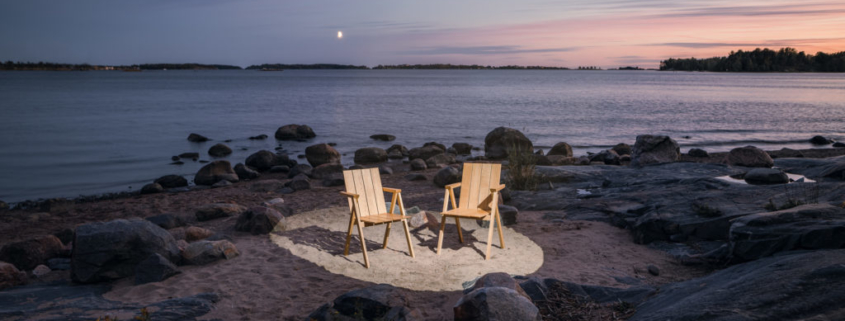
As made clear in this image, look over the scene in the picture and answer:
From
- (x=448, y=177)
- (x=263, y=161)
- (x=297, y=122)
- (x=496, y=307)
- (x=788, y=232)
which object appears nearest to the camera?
(x=496, y=307)

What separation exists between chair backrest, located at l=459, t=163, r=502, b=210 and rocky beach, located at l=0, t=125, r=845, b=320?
51 centimetres

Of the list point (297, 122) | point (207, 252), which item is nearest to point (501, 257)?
point (207, 252)

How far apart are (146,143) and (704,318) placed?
21961mm

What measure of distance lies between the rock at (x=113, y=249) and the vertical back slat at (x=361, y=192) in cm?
208

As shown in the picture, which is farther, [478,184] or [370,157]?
[370,157]

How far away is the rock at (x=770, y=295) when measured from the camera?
2.63 m

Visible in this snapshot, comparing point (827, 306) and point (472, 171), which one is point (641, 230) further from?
point (827, 306)

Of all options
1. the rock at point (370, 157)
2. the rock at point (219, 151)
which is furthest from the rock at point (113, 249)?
the rock at point (219, 151)

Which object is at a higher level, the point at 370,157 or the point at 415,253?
the point at 415,253

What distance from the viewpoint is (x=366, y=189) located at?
20.4 feet

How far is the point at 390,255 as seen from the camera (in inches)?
233

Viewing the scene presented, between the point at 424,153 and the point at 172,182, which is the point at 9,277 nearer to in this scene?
the point at 172,182

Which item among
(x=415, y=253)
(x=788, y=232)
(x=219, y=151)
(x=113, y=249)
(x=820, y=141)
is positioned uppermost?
(x=788, y=232)

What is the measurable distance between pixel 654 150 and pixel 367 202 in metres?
8.00
